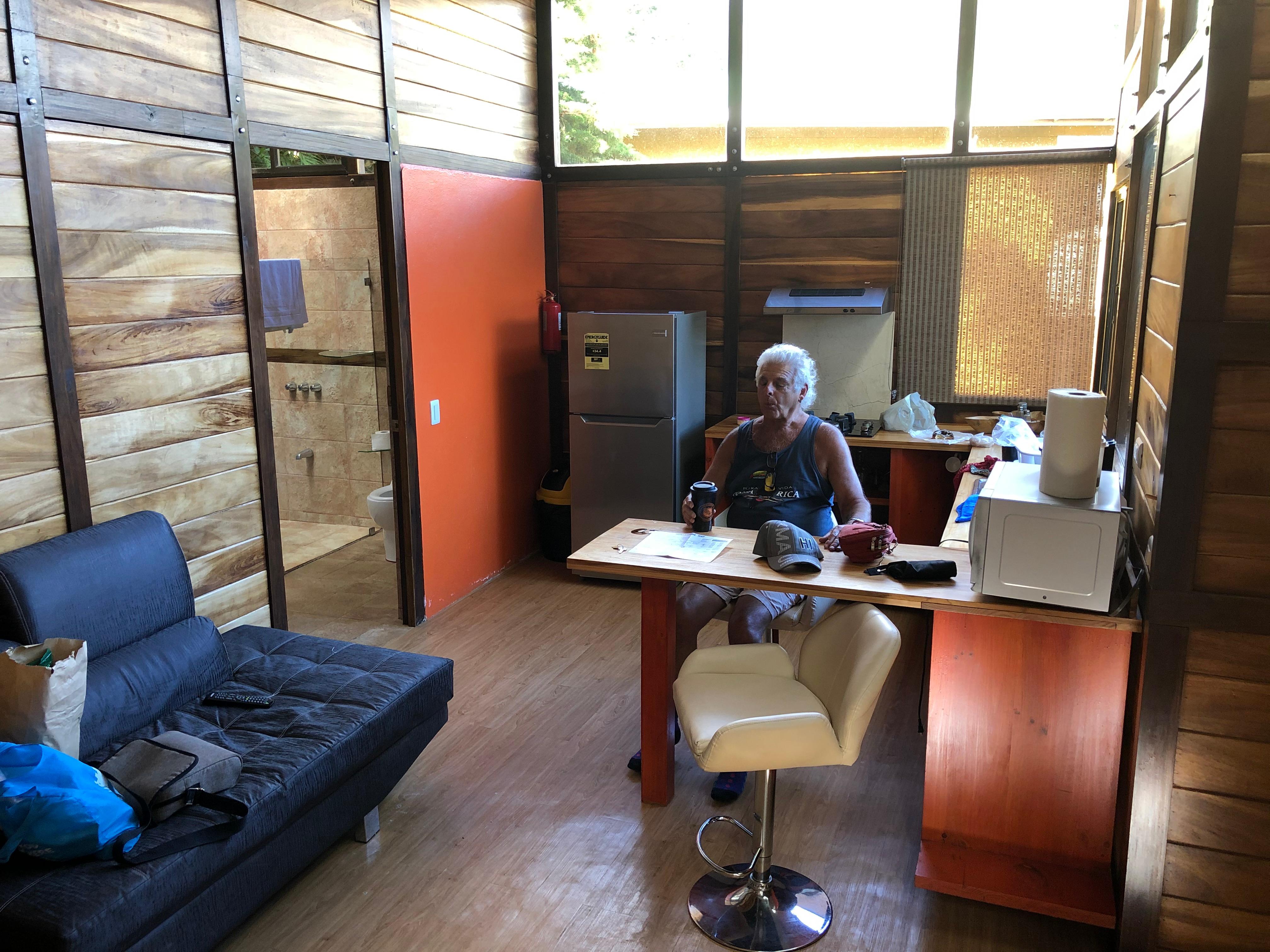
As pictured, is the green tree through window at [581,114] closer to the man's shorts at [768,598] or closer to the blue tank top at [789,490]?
the blue tank top at [789,490]

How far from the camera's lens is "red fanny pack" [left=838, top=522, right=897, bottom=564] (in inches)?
110

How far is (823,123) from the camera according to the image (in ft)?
16.4

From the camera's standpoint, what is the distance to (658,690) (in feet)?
9.94

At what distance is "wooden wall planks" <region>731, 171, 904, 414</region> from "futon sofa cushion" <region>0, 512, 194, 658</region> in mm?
2990

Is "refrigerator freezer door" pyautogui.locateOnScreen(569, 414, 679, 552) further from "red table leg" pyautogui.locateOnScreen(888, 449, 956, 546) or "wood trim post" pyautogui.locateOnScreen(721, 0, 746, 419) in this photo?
"red table leg" pyautogui.locateOnScreen(888, 449, 956, 546)

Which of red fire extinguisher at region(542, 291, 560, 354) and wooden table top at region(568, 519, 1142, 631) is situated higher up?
red fire extinguisher at region(542, 291, 560, 354)

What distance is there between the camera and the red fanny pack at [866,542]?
9.16 ft

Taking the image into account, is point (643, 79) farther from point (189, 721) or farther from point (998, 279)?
point (189, 721)

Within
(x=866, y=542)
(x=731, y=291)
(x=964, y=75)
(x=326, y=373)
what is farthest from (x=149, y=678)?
(x=964, y=75)

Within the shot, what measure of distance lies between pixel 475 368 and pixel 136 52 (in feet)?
7.38

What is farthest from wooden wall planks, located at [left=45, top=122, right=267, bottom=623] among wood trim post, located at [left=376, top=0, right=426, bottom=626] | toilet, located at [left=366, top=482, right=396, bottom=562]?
toilet, located at [left=366, top=482, right=396, bottom=562]

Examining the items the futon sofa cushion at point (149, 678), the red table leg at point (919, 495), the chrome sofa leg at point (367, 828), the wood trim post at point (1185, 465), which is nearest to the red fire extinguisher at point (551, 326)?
the red table leg at point (919, 495)

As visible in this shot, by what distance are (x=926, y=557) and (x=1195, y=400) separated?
0.92 metres

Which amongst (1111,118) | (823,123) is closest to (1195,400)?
(1111,118)
